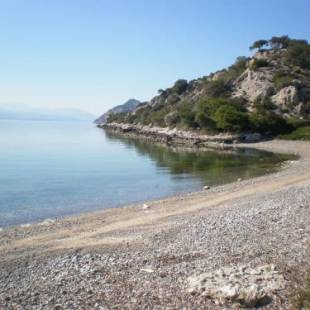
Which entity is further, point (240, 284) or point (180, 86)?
point (180, 86)

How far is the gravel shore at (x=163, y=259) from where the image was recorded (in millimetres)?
11000

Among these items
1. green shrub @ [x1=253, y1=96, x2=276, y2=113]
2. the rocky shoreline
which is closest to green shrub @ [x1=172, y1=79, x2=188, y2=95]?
the rocky shoreline

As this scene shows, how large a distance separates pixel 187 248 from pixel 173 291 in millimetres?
4094

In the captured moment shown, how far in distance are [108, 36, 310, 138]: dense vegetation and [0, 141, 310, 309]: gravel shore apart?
7261 centimetres

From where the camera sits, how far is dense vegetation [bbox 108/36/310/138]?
95.4 meters

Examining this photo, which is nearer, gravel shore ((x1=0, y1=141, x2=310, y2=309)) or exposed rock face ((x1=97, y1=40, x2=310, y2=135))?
gravel shore ((x1=0, y1=141, x2=310, y2=309))

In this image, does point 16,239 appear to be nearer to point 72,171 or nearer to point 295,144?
point 72,171

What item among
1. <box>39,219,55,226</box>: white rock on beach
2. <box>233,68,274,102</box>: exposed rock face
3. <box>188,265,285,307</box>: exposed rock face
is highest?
<box>233,68,274,102</box>: exposed rock face

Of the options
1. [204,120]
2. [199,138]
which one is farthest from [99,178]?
[204,120]

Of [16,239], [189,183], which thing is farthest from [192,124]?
[16,239]

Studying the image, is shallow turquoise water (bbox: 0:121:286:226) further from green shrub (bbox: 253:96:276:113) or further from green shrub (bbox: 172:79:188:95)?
green shrub (bbox: 172:79:188:95)

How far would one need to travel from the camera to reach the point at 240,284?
11016 millimetres

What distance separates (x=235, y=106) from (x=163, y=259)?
307 ft

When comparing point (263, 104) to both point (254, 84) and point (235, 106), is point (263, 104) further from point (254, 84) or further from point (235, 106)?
point (254, 84)
